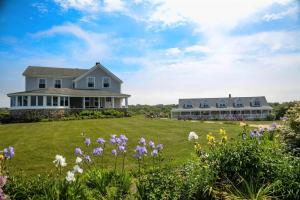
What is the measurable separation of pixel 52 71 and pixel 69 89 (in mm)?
3989

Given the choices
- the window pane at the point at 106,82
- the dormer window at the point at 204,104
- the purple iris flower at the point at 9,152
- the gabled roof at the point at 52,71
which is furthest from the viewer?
the dormer window at the point at 204,104

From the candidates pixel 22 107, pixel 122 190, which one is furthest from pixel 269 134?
pixel 22 107

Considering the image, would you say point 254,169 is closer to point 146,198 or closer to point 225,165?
point 225,165

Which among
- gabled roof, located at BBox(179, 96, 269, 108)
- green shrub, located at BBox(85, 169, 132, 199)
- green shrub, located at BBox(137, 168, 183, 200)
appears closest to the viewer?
green shrub, located at BBox(137, 168, 183, 200)

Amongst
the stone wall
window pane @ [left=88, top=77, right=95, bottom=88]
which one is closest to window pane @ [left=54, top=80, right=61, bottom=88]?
window pane @ [left=88, top=77, right=95, bottom=88]

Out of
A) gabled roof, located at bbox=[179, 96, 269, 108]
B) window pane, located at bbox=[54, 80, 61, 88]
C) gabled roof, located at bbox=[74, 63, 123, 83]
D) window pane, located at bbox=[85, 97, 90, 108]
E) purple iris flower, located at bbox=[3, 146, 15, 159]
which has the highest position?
gabled roof, located at bbox=[74, 63, 123, 83]

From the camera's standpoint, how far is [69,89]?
4141cm

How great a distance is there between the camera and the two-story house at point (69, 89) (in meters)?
36.7

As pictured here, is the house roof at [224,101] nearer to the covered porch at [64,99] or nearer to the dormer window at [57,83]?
the covered porch at [64,99]

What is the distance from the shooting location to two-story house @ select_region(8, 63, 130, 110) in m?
36.7

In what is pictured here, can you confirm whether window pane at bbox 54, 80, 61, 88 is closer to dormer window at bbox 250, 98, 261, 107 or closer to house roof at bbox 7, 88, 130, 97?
house roof at bbox 7, 88, 130, 97

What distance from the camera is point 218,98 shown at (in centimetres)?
7144

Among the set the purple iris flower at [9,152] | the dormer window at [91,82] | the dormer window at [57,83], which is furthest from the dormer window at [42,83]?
the purple iris flower at [9,152]

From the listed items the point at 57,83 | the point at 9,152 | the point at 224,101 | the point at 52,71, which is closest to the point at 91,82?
the point at 57,83
